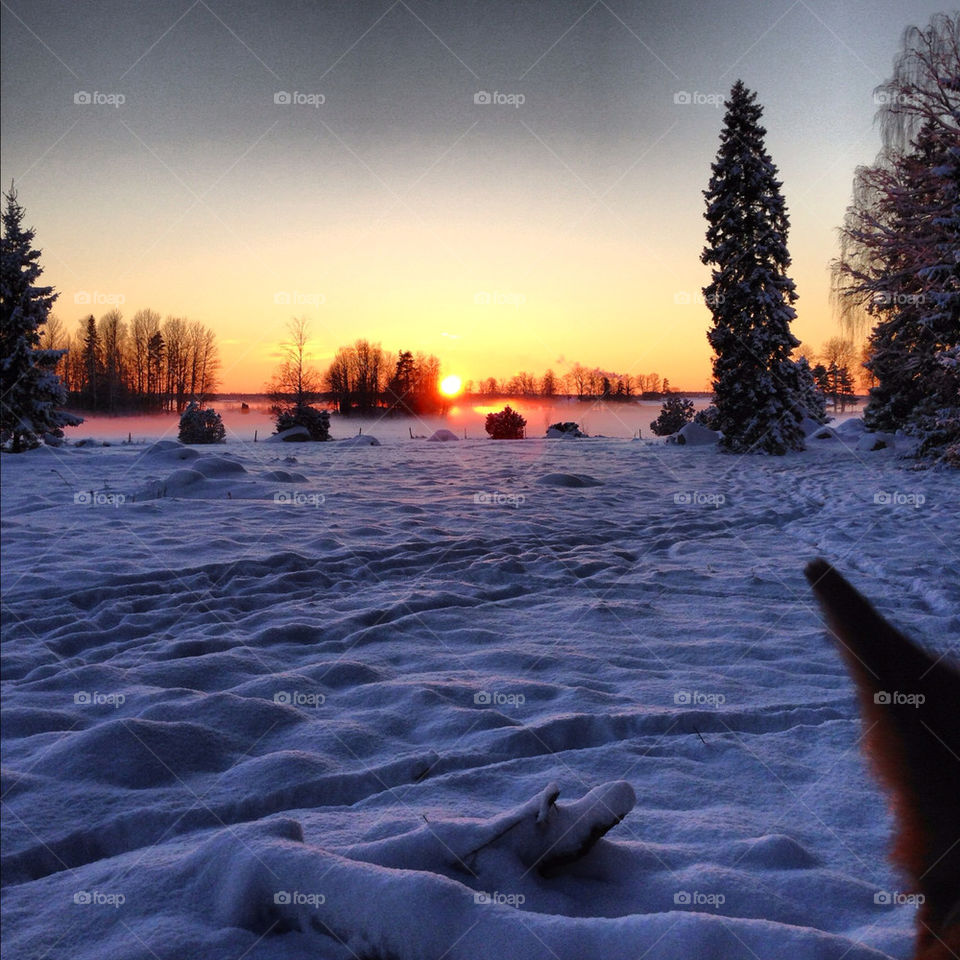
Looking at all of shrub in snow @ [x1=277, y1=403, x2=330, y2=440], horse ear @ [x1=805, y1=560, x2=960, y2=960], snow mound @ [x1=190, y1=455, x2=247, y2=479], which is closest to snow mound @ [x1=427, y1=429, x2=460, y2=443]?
shrub in snow @ [x1=277, y1=403, x2=330, y2=440]

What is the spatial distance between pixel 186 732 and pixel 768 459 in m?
19.1

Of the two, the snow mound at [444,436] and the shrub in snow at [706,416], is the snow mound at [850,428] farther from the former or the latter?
the snow mound at [444,436]

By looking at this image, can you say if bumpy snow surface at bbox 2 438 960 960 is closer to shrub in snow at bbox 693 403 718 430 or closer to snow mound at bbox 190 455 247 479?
snow mound at bbox 190 455 247 479

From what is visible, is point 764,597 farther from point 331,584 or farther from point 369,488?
point 369,488

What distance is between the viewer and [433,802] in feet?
9.21

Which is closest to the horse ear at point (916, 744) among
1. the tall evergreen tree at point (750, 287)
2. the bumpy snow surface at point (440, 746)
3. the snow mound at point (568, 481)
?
the bumpy snow surface at point (440, 746)

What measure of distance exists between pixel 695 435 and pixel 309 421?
54.0 ft

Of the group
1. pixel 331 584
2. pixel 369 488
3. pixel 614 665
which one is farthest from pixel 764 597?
pixel 369 488

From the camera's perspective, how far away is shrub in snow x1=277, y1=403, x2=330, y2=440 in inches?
1185

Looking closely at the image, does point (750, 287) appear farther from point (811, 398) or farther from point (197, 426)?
point (197, 426)

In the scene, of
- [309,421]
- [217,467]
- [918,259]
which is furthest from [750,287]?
[309,421]

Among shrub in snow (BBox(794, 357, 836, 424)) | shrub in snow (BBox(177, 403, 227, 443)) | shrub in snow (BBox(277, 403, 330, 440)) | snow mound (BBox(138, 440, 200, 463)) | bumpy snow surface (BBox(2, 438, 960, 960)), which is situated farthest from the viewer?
shrub in snow (BBox(277, 403, 330, 440))

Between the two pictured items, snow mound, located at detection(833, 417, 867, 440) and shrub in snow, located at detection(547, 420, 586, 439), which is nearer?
snow mound, located at detection(833, 417, 867, 440)

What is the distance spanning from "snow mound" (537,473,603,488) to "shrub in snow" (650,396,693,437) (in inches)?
732
